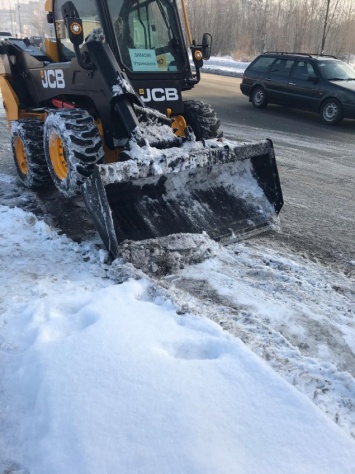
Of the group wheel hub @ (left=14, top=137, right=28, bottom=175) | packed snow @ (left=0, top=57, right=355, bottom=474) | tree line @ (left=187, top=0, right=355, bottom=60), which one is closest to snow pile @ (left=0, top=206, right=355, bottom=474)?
packed snow @ (left=0, top=57, right=355, bottom=474)

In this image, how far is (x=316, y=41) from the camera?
1283 inches

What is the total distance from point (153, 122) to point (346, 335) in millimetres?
2912

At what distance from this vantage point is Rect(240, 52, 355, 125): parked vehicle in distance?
36.9ft

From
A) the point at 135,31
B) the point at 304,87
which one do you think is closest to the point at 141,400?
the point at 135,31

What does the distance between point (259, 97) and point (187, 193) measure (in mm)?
9679

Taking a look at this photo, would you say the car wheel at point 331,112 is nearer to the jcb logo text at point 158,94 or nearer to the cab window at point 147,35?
the cab window at point 147,35

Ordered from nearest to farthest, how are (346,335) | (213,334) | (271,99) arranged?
(213,334) → (346,335) → (271,99)

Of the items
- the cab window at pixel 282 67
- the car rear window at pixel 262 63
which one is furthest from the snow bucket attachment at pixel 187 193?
the car rear window at pixel 262 63

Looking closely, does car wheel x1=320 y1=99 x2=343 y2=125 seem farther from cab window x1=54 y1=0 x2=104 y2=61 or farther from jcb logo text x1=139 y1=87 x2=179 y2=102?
cab window x1=54 y1=0 x2=104 y2=61

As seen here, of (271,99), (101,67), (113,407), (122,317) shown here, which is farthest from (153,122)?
(271,99)

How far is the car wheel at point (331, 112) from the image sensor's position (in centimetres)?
1117

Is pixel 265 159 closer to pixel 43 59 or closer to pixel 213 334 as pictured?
pixel 213 334

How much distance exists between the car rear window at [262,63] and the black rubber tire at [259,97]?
1.95 ft

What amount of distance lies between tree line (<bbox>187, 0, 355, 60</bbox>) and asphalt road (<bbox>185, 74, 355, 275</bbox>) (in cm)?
1862
